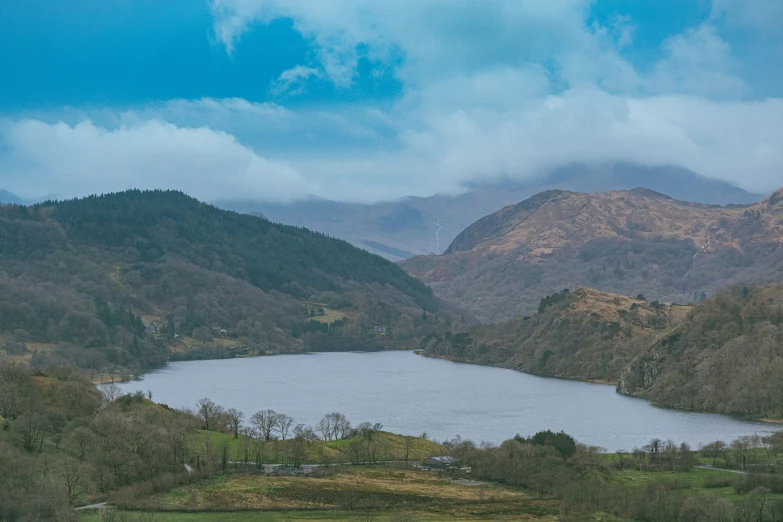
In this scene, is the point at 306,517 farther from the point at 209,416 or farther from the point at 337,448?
the point at 209,416

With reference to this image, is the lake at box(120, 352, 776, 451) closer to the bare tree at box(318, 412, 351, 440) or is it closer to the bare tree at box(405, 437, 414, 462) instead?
the bare tree at box(318, 412, 351, 440)

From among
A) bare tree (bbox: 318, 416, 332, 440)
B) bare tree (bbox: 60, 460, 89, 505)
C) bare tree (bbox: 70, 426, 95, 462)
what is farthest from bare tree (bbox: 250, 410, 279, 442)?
bare tree (bbox: 60, 460, 89, 505)

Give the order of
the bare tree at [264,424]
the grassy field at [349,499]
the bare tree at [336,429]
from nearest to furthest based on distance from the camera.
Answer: the grassy field at [349,499], the bare tree at [264,424], the bare tree at [336,429]

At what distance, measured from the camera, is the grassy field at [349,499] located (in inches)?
3009

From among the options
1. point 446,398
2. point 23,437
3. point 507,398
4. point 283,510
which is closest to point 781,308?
point 507,398

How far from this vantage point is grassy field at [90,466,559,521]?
7644 centimetres

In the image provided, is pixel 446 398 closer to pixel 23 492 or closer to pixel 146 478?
pixel 146 478

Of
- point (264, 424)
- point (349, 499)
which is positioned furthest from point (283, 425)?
point (349, 499)

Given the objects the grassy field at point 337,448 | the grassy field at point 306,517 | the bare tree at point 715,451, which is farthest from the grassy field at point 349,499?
the bare tree at point 715,451

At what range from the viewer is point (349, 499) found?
81.3 metres

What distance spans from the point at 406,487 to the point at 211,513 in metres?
21.3

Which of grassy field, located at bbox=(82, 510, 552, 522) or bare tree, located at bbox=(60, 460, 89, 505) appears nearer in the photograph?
grassy field, located at bbox=(82, 510, 552, 522)

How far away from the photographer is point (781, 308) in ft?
628

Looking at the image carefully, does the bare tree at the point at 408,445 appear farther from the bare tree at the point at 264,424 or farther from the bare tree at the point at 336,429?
the bare tree at the point at 264,424
